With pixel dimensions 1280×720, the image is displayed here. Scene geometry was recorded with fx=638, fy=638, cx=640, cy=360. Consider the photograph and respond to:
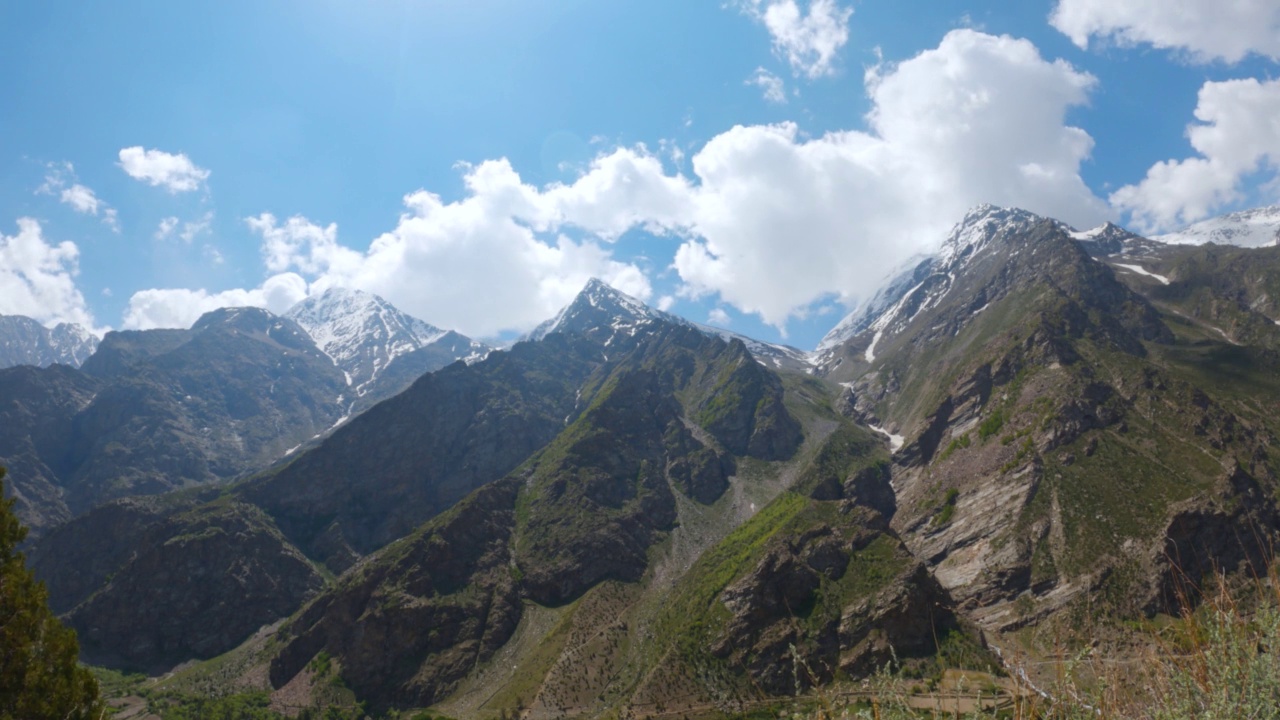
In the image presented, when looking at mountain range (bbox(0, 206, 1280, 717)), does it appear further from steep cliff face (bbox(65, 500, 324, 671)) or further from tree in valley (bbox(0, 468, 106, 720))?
tree in valley (bbox(0, 468, 106, 720))

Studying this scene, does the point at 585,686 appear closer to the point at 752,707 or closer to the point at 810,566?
the point at 752,707

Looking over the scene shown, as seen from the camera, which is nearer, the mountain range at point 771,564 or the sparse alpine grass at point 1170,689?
the sparse alpine grass at point 1170,689

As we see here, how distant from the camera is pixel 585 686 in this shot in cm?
11100

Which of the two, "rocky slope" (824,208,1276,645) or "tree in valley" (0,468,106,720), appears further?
"rocky slope" (824,208,1276,645)

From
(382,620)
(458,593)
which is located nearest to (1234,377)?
(458,593)

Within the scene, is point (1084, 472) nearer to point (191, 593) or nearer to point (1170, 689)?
point (1170, 689)

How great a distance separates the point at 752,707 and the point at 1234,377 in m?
152

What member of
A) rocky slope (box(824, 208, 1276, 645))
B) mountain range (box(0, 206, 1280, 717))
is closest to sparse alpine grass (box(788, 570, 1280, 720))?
mountain range (box(0, 206, 1280, 717))

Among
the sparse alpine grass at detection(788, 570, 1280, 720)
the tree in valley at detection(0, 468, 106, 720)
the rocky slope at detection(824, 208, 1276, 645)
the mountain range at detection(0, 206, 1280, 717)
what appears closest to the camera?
the sparse alpine grass at detection(788, 570, 1280, 720)

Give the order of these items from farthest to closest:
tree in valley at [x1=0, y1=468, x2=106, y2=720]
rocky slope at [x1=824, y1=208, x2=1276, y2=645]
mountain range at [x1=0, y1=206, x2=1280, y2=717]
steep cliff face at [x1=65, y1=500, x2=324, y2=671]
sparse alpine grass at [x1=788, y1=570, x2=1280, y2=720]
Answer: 1. steep cliff face at [x1=65, y1=500, x2=324, y2=671]
2. rocky slope at [x1=824, y1=208, x2=1276, y2=645]
3. mountain range at [x1=0, y1=206, x2=1280, y2=717]
4. tree in valley at [x1=0, y1=468, x2=106, y2=720]
5. sparse alpine grass at [x1=788, y1=570, x2=1280, y2=720]

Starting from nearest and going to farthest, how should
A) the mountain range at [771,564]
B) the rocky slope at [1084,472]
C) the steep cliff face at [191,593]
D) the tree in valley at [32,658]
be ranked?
the tree in valley at [32,658] → the mountain range at [771,564] → the rocky slope at [1084,472] → the steep cliff face at [191,593]

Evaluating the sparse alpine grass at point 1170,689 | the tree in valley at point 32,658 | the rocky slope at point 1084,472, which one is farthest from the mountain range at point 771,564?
the sparse alpine grass at point 1170,689

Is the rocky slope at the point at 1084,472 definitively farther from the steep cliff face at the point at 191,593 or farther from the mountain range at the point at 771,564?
the steep cliff face at the point at 191,593

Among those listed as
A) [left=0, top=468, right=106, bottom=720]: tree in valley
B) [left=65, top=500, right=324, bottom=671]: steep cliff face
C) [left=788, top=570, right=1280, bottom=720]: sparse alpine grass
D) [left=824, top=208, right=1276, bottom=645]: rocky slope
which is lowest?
[left=824, top=208, right=1276, bottom=645]: rocky slope
